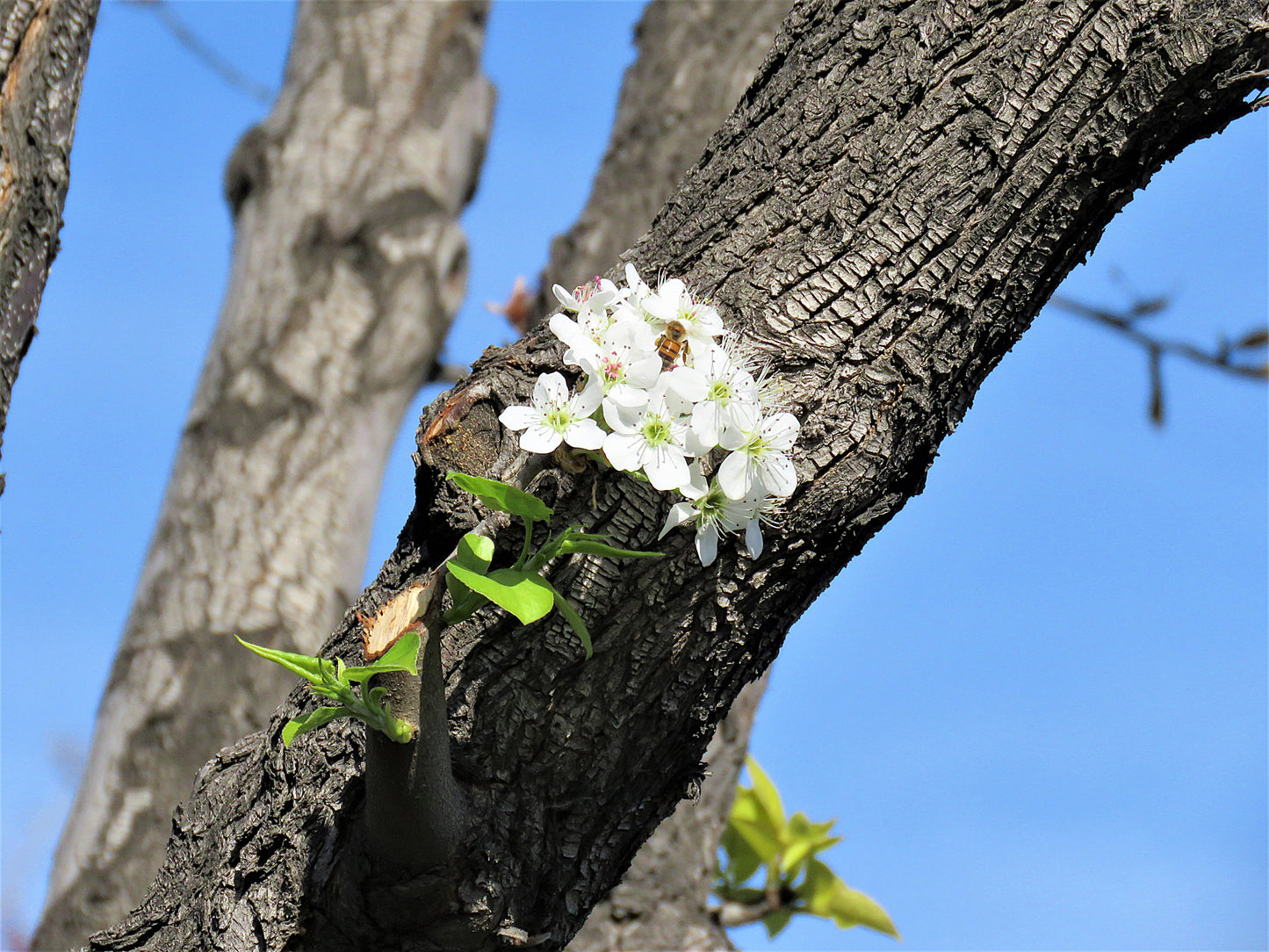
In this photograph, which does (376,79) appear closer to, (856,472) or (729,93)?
(729,93)

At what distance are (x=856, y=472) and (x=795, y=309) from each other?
22 centimetres

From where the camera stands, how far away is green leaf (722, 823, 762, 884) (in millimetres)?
2832

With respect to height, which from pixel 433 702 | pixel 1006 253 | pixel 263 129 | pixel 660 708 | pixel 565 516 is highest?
pixel 263 129

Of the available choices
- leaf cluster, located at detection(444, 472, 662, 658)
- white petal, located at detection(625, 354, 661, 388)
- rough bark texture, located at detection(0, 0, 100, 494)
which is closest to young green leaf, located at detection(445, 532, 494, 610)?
leaf cluster, located at detection(444, 472, 662, 658)

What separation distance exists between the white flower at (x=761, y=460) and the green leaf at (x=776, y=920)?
2.00 metres

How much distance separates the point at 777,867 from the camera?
2.82 metres

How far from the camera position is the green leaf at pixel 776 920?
2766 millimetres

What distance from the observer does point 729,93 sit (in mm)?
3273

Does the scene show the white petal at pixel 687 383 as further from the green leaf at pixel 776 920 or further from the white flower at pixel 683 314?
the green leaf at pixel 776 920

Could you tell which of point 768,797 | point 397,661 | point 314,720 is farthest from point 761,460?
point 768,797

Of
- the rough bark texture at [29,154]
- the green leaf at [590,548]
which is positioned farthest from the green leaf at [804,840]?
the rough bark texture at [29,154]

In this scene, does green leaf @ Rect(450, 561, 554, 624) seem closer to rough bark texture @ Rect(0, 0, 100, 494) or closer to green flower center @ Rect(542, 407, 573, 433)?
green flower center @ Rect(542, 407, 573, 433)

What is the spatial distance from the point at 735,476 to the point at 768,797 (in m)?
1.90

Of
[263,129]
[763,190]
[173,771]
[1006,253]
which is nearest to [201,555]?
[173,771]
